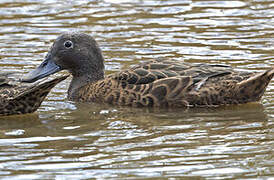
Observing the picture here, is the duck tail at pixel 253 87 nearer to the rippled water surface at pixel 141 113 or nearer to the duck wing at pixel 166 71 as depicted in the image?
the rippled water surface at pixel 141 113

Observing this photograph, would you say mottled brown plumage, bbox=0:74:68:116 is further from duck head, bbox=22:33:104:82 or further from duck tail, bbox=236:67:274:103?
duck tail, bbox=236:67:274:103

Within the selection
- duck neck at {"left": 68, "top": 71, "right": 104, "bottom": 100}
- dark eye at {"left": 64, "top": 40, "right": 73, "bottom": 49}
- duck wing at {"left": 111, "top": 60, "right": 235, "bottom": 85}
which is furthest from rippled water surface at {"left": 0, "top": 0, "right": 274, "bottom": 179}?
dark eye at {"left": 64, "top": 40, "right": 73, "bottom": 49}

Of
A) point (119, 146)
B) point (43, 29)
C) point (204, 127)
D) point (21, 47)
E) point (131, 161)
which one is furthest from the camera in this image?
point (43, 29)

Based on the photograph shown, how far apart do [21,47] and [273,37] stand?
4500 mm

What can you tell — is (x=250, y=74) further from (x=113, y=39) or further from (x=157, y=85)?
(x=113, y=39)

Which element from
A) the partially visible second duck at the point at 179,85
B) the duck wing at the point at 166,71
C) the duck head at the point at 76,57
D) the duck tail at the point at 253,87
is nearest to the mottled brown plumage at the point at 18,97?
the partially visible second duck at the point at 179,85

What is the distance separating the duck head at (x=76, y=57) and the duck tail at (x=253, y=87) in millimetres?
2305

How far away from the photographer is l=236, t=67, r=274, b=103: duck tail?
1012 cm

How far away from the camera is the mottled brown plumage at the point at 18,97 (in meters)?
9.89

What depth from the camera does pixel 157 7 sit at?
625 inches

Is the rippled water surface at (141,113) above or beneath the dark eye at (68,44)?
beneath

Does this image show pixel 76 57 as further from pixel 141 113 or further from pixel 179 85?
pixel 179 85

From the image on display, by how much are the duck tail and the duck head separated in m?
2.31

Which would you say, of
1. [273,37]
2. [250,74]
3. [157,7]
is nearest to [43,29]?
[157,7]
